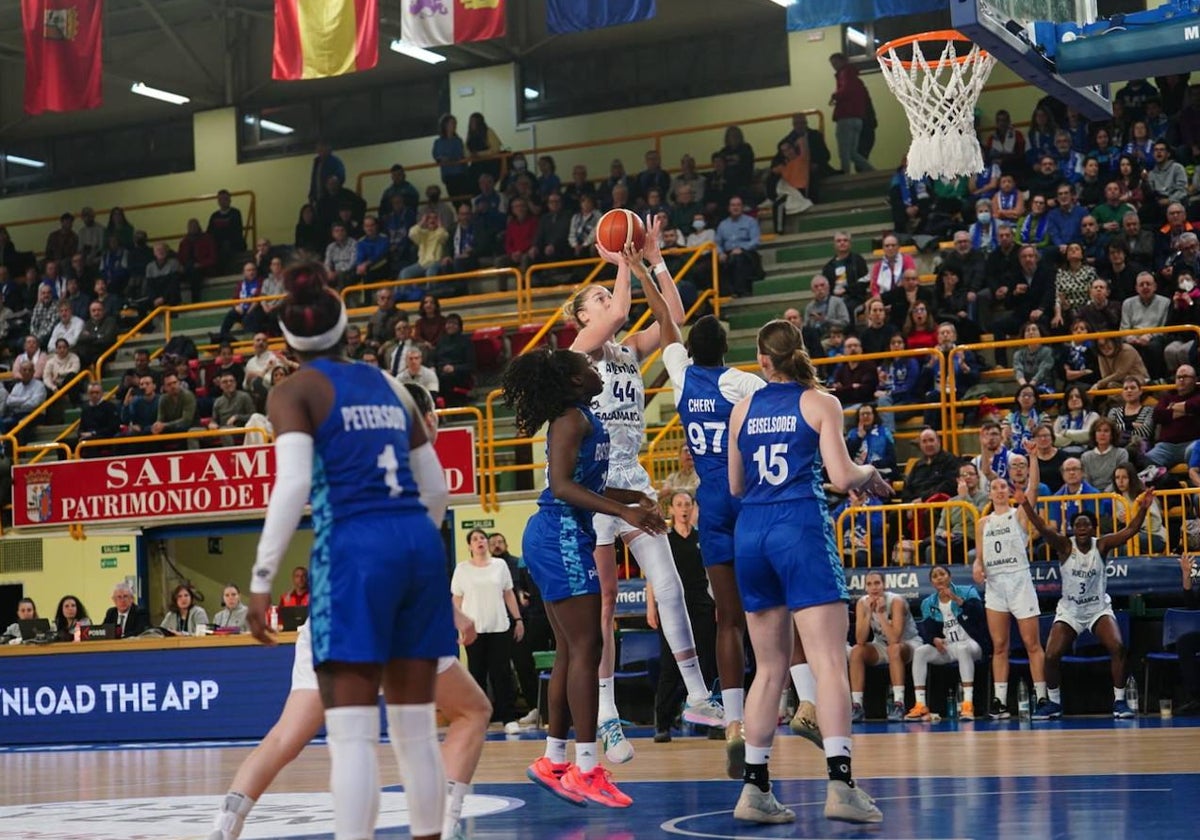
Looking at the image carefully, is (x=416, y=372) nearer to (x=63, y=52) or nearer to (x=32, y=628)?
(x=32, y=628)

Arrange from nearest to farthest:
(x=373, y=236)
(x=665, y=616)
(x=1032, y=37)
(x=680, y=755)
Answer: (x=665, y=616) < (x=1032, y=37) < (x=680, y=755) < (x=373, y=236)

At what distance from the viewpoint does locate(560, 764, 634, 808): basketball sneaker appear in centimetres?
791

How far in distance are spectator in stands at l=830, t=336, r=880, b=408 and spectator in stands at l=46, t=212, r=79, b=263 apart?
1562 cm

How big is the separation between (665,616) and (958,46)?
6250mm

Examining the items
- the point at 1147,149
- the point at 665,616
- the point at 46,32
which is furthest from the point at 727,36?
the point at 665,616

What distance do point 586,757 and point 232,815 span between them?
6.84 ft

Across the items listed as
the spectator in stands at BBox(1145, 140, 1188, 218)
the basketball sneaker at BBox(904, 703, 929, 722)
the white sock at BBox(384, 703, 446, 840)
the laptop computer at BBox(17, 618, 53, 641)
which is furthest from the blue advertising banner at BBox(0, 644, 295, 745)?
the white sock at BBox(384, 703, 446, 840)

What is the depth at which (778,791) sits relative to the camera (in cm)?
867

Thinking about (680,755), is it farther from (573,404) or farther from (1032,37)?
(1032,37)

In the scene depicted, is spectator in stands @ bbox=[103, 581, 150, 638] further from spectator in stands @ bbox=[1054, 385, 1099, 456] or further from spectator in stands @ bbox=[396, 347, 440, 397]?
spectator in stands @ bbox=[1054, 385, 1099, 456]

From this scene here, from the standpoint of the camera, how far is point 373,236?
2594 centimetres

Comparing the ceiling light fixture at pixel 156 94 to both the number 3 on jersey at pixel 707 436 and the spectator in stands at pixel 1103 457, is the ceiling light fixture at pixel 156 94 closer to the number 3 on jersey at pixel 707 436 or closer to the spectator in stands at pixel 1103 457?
the spectator in stands at pixel 1103 457

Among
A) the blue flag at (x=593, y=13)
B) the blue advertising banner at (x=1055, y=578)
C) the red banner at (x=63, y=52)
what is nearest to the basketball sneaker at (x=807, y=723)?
the blue advertising banner at (x=1055, y=578)

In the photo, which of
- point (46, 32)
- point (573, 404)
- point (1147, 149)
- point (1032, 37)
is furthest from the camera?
point (46, 32)
